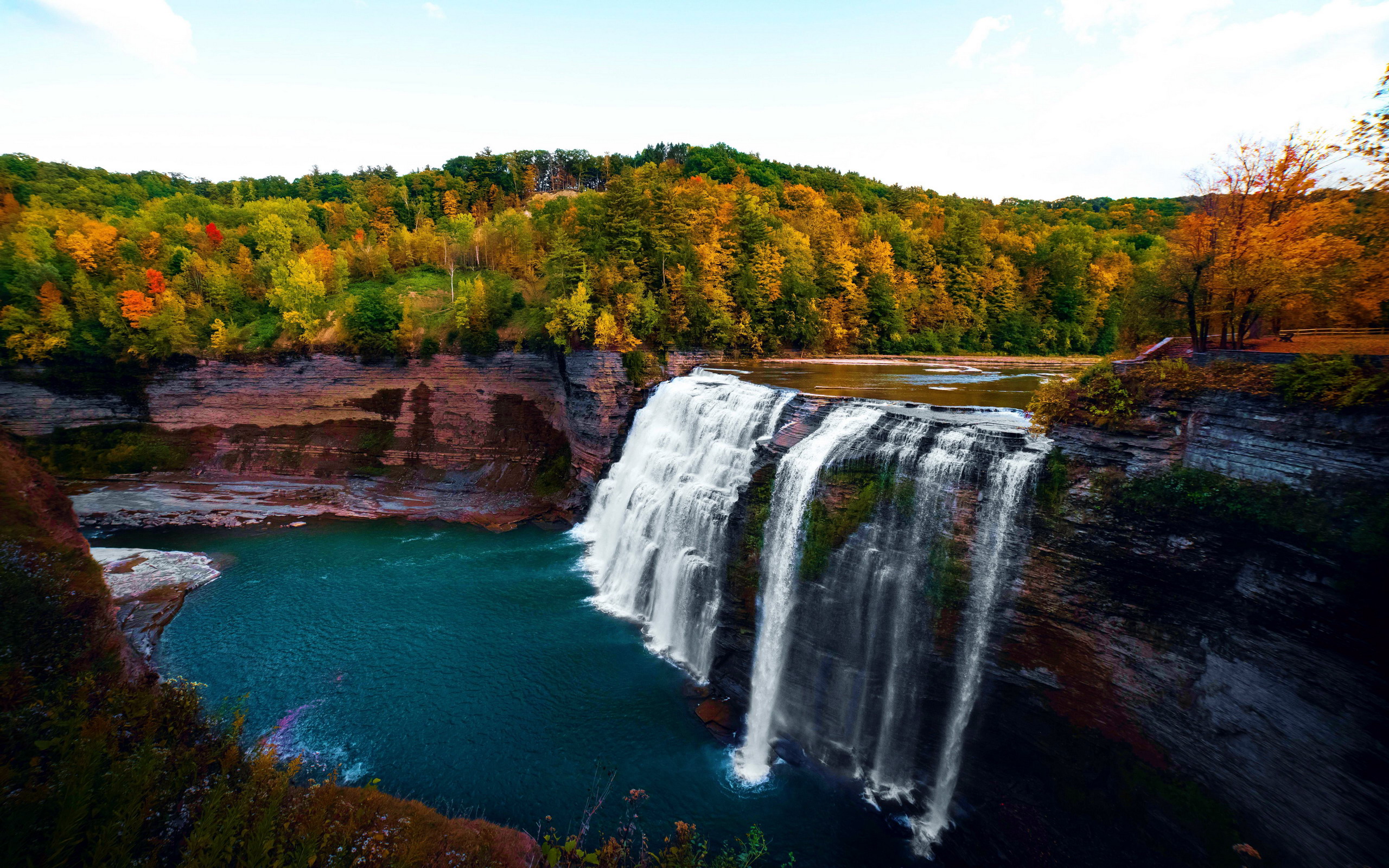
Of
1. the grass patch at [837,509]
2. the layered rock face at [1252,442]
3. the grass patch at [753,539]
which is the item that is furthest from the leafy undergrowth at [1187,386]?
the grass patch at [753,539]

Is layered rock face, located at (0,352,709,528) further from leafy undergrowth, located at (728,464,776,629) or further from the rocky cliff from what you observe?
the rocky cliff

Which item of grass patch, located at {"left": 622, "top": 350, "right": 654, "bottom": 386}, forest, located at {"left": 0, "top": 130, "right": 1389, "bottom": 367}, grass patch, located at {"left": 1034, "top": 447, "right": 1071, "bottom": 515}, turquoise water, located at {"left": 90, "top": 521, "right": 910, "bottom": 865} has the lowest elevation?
turquoise water, located at {"left": 90, "top": 521, "right": 910, "bottom": 865}

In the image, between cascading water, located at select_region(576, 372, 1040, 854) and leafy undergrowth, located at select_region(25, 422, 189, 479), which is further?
leafy undergrowth, located at select_region(25, 422, 189, 479)

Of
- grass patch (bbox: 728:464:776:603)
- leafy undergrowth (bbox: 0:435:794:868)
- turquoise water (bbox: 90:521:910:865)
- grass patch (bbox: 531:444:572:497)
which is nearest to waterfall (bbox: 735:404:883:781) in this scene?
grass patch (bbox: 728:464:776:603)

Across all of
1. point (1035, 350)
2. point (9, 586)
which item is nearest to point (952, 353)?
point (1035, 350)

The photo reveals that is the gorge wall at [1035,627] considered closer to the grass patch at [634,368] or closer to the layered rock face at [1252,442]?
the layered rock face at [1252,442]

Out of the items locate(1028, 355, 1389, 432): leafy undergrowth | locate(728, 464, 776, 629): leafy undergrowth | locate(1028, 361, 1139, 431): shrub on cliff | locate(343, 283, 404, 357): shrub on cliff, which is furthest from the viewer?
locate(343, 283, 404, 357): shrub on cliff

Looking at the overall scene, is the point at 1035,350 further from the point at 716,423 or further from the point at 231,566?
the point at 231,566
